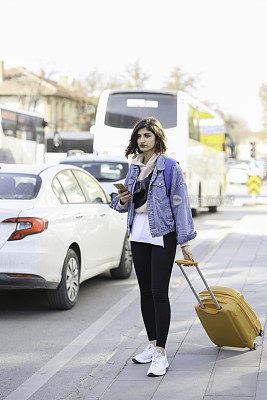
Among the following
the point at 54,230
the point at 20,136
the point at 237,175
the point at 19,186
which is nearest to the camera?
the point at 54,230

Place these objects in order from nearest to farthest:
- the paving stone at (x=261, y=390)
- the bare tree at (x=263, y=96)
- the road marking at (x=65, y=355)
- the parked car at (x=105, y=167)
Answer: the paving stone at (x=261, y=390), the road marking at (x=65, y=355), the parked car at (x=105, y=167), the bare tree at (x=263, y=96)

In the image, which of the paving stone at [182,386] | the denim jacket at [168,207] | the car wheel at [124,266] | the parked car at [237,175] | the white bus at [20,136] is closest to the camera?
the paving stone at [182,386]

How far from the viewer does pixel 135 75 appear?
245 ft

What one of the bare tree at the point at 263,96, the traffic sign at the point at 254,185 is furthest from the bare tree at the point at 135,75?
the traffic sign at the point at 254,185

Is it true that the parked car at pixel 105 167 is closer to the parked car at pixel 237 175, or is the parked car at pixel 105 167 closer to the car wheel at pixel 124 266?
the car wheel at pixel 124 266

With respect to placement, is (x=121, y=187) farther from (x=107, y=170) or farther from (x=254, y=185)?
(x=254, y=185)

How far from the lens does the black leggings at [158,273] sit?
5238 millimetres

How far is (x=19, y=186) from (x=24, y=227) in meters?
0.84

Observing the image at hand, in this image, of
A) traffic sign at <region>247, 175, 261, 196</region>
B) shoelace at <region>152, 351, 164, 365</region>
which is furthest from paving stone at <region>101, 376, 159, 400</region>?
traffic sign at <region>247, 175, 261, 196</region>

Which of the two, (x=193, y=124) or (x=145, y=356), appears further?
(x=193, y=124)

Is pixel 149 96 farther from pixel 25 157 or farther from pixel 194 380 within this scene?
pixel 194 380

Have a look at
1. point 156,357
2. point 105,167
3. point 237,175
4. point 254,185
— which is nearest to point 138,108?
point 105,167

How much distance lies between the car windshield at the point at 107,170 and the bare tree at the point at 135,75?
2342 inches

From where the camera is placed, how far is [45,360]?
19.5ft
